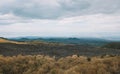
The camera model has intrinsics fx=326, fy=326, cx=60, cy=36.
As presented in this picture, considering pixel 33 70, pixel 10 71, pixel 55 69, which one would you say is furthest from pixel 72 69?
pixel 10 71

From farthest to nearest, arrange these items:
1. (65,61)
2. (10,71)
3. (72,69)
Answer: (65,61)
(10,71)
(72,69)

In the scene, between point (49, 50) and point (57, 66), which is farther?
point (49, 50)

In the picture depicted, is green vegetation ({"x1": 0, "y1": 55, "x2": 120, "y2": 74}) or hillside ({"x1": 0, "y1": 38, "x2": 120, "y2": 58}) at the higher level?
hillside ({"x1": 0, "y1": 38, "x2": 120, "y2": 58})

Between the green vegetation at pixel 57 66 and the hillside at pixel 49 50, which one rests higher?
the hillside at pixel 49 50

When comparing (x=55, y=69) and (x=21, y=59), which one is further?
(x=21, y=59)

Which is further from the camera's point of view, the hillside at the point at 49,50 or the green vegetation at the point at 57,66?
the hillside at the point at 49,50

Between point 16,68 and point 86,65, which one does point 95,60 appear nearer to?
point 86,65

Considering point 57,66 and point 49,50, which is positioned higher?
point 49,50

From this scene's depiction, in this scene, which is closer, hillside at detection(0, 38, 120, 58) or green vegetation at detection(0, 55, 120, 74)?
green vegetation at detection(0, 55, 120, 74)
